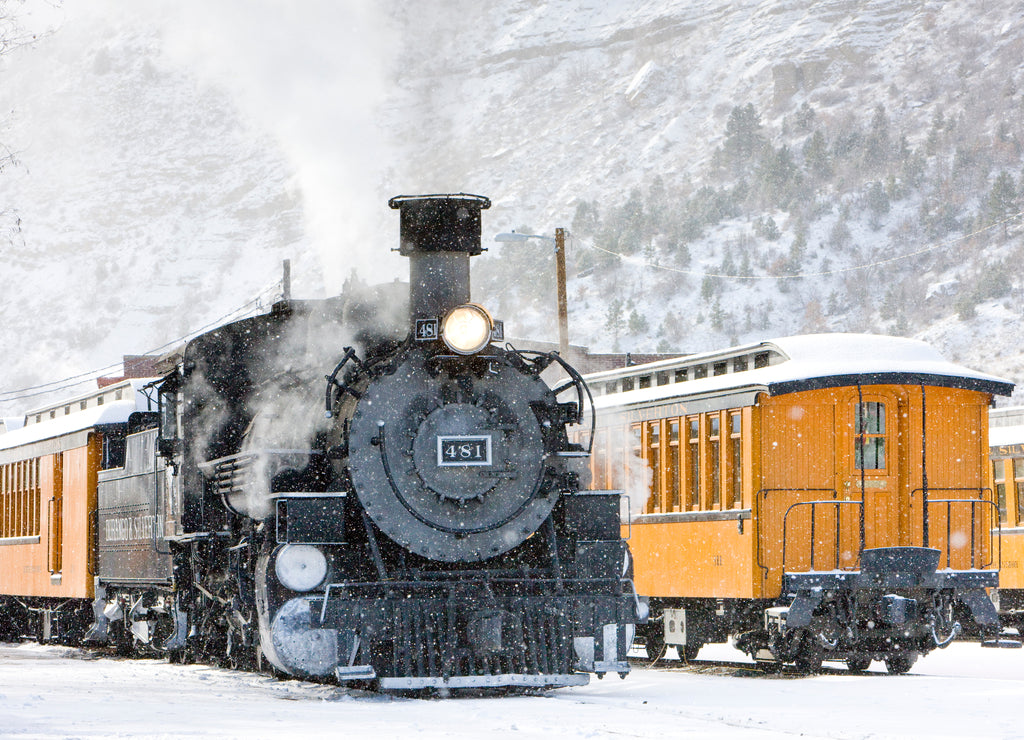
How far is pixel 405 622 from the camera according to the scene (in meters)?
10.4

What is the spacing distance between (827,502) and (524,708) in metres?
4.65

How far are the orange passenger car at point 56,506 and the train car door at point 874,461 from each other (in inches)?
265

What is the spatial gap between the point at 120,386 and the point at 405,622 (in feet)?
27.2

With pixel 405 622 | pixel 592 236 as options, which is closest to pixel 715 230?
pixel 592 236

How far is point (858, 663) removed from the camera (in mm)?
14391

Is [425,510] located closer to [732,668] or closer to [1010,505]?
[732,668]

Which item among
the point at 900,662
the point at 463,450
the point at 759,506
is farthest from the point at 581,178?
the point at 463,450

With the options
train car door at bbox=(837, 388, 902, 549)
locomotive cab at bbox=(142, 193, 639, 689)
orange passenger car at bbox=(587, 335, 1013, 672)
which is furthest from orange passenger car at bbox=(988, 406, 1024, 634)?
locomotive cab at bbox=(142, 193, 639, 689)

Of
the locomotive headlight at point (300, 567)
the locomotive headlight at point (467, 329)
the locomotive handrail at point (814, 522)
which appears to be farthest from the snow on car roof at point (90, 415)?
the locomotive handrail at point (814, 522)

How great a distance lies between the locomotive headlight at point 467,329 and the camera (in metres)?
10.7

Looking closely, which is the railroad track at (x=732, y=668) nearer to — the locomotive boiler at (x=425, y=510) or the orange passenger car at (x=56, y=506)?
the locomotive boiler at (x=425, y=510)

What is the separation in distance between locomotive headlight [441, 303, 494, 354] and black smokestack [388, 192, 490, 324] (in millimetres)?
276

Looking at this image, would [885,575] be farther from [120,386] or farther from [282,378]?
[120,386]

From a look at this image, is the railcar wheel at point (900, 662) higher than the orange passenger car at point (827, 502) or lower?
lower
